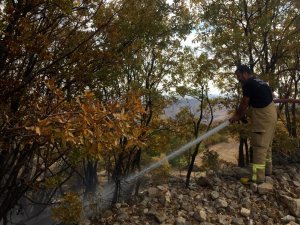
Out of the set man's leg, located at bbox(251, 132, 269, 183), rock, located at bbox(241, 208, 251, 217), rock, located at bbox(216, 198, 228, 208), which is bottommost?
rock, located at bbox(241, 208, 251, 217)

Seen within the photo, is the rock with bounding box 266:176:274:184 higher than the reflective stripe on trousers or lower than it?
lower

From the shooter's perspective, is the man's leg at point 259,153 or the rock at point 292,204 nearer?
the rock at point 292,204

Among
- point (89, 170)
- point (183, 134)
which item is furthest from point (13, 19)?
point (89, 170)

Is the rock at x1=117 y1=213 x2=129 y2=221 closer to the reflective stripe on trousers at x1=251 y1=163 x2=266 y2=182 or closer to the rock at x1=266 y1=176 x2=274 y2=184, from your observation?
the reflective stripe on trousers at x1=251 y1=163 x2=266 y2=182

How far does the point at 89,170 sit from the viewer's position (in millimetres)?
18125

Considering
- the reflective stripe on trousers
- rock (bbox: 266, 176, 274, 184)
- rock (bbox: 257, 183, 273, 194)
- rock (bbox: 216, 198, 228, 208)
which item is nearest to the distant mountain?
rock (bbox: 266, 176, 274, 184)

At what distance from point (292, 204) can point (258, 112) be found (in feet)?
6.60

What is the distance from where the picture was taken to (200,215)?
6.63 meters

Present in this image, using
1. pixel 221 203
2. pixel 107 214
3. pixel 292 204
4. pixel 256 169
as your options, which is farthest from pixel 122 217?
pixel 292 204

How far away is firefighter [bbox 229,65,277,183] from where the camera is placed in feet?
23.2

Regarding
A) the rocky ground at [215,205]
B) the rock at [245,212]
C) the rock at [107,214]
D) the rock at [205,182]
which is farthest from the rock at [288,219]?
the rock at [107,214]

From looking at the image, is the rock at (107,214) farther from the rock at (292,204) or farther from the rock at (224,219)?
the rock at (292,204)

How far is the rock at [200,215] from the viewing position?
6582 millimetres

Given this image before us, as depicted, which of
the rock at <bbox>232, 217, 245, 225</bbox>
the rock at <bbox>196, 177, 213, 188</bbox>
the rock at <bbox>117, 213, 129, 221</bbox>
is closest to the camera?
the rock at <bbox>232, 217, 245, 225</bbox>
